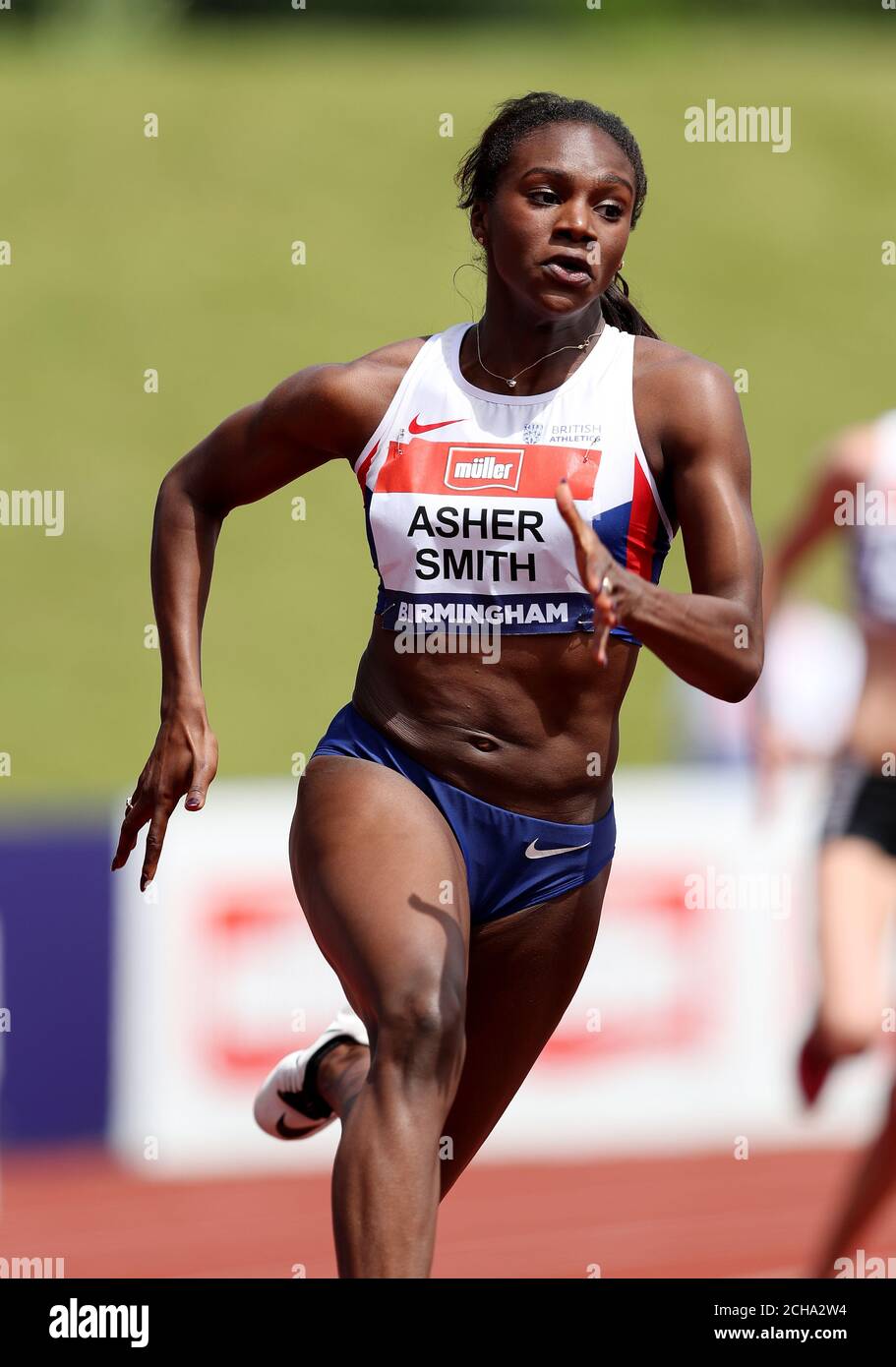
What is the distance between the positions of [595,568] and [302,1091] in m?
1.58

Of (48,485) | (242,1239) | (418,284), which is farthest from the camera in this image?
(418,284)

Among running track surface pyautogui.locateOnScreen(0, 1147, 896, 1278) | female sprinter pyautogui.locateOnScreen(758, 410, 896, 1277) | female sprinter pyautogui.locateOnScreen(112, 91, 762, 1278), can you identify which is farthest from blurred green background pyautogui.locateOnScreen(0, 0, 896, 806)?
female sprinter pyautogui.locateOnScreen(112, 91, 762, 1278)

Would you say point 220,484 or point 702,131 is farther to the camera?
point 702,131

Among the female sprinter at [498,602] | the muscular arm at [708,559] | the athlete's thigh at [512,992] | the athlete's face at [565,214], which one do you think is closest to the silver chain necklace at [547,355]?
the female sprinter at [498,602]

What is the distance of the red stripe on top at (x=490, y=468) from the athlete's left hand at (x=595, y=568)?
0.40 metres

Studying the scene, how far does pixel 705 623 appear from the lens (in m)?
3.39

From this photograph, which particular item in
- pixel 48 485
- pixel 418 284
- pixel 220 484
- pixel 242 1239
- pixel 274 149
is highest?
pixel 274 149

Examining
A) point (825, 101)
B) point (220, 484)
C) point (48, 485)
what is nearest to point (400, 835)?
point (220, 484)

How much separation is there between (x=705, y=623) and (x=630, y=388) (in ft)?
1.92

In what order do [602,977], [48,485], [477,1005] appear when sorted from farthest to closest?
1. [48,485]
2. [602,977]
3. [477,1005]

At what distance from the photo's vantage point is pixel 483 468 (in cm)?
376

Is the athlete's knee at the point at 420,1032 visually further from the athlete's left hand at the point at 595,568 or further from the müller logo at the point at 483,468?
the müller logo at the point at 483,468

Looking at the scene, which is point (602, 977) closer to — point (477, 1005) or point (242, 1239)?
point (242, 1239)

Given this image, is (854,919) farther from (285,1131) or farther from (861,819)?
(285,1131)
